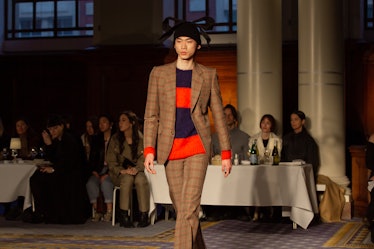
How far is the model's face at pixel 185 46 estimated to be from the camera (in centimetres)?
552

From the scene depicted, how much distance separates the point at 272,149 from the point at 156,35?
4242 mm

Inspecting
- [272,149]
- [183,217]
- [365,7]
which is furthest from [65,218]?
[365,7]

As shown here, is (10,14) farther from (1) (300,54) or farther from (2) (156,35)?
(1) (300,54)

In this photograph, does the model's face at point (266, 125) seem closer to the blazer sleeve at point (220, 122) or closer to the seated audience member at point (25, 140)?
the seated audience member at point (25, 140)

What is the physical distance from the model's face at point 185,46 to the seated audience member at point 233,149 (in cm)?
447

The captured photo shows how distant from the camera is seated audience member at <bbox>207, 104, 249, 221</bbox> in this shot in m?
9.95

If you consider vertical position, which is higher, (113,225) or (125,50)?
(125,50)

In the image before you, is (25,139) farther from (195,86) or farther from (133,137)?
(195,86)

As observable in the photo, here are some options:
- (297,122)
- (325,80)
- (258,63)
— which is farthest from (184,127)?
(258,63)

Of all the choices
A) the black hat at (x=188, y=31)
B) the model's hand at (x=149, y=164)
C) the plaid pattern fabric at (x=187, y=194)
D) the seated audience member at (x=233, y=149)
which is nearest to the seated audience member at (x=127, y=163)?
the seated audience member at (x=233, y=149)

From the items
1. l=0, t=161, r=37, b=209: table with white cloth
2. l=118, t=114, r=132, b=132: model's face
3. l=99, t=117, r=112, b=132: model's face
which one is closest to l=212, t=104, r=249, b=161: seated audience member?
l=118, t=114, r=132, b=132: model's face

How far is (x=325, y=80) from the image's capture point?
10680 millimetres

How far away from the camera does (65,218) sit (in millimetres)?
9727

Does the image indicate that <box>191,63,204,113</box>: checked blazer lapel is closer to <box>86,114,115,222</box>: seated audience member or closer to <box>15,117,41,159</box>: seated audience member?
<box>86,114,115,222</box>: seated audience member
